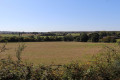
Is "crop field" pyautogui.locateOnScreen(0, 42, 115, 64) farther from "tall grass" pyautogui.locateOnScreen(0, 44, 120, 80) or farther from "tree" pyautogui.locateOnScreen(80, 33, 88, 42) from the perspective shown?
"tree" pyautogui.locateOnScreen(80, 33, 88, 42)

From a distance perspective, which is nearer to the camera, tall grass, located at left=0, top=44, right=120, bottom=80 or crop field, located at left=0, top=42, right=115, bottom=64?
tall grass, located at left=0, top=44, right=120, bottom=80

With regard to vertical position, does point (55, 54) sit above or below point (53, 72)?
below

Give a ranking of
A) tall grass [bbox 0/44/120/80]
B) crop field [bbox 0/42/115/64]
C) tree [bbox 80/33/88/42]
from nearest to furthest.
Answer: tall grass [bbox 0/44/120/80], crop field [bbox 0/42/115/64], tree [bbox 80/33/88/42]

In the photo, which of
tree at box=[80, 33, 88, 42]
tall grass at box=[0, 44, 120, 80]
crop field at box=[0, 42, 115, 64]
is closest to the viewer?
tall grass at box=[0, 44, 120, 80]

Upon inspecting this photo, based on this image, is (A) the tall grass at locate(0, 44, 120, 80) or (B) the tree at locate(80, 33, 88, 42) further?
(B) the tree at locate(80, 33, 88, 42)

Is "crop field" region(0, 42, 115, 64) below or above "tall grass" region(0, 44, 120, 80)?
below

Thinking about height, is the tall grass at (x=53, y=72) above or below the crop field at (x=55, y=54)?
above

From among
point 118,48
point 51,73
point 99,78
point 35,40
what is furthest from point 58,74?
point 35,40

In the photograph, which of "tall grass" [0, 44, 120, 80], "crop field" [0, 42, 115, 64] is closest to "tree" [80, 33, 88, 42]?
"crop field" [0, 42, 115, 64]

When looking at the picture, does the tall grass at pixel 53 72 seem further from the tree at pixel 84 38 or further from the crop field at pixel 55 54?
the tree at pixel 84 38

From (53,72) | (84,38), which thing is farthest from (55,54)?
(84,38)

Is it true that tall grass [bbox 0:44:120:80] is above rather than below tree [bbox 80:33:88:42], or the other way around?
above

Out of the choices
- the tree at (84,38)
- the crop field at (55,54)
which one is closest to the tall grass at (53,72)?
the crop field at (55,54)

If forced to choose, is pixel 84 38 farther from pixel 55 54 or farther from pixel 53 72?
pixel 53 72
